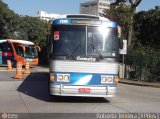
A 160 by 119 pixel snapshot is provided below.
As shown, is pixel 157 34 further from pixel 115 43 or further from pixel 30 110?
pixel 30 110

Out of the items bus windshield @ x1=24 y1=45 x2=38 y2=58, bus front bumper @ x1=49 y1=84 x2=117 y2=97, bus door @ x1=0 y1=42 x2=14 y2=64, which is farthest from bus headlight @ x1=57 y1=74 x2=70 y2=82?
bus door @ x1=0 y1=42 x2=14 y2=64

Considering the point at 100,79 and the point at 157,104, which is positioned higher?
A: the point at 100,79

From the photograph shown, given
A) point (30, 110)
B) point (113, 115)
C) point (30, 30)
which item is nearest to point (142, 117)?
point (113, 115)

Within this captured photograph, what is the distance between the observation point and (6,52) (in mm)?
41312

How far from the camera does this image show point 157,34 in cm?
4688

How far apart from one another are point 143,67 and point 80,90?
1352 centimetres

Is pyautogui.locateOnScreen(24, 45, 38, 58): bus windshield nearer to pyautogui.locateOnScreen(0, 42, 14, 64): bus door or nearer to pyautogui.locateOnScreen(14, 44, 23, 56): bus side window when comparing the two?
pyautogui.locateOnScreen(14, 44, 23, 56): bus side window

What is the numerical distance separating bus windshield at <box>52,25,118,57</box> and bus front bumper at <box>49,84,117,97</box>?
1.13 metres

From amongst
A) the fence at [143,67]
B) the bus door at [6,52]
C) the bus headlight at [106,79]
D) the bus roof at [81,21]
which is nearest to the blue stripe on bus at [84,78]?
the bus headlight at [106,79]

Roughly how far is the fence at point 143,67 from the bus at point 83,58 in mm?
12333

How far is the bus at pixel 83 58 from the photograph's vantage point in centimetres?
1405

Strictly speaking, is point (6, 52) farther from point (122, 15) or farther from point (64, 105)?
point (64, 105)

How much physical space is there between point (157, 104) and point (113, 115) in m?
3.65

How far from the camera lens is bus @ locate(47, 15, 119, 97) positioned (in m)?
14.0
